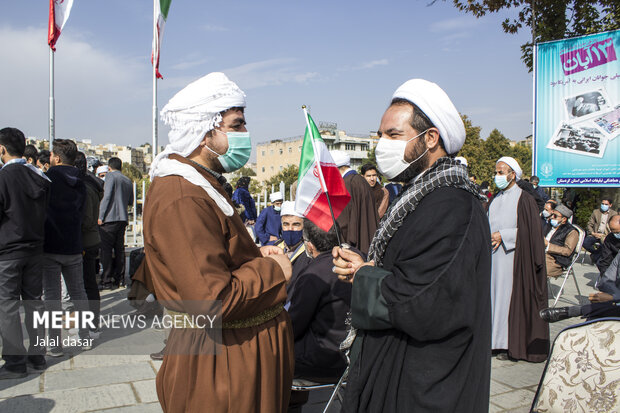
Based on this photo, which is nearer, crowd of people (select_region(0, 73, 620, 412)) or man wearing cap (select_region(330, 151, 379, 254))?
crowd of people (select_region(0, 73, 620, 412))

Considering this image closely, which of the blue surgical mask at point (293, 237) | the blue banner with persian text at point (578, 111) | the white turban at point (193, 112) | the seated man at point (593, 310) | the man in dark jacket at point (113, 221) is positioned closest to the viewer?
the white turban at point (193, 112)

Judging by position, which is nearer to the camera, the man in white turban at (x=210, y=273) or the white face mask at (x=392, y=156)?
the man in white turban at (x=210, y=273)

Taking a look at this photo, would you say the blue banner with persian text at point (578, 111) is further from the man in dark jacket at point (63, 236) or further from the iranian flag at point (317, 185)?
the iranian flag at point (317, 185)

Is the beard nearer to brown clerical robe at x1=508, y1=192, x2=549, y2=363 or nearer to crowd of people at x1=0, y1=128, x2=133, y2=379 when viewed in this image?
brown clerical robe at x1=508, y1=192, x2=549, y2=363

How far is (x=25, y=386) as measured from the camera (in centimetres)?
412

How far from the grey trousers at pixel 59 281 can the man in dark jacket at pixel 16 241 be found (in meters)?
0.48

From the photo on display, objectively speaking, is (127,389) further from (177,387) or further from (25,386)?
(177,387)

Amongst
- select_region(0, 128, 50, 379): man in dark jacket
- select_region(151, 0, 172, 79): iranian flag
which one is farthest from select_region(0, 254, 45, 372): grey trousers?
select_region(151, 0, 172, 79): iranian flag

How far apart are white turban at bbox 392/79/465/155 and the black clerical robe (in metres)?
0.28

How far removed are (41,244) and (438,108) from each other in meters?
4.23

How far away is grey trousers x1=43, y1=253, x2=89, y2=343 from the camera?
16.5 feet

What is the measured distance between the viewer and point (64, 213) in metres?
5.14

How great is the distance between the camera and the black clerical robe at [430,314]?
168cm

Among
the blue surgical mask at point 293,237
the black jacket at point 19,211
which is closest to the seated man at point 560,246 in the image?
the blue surgical mask at point 293,237
